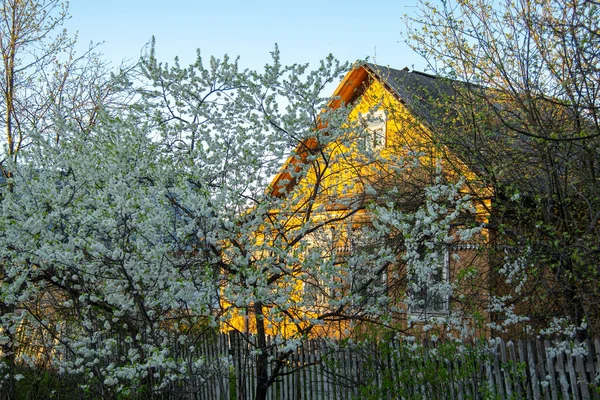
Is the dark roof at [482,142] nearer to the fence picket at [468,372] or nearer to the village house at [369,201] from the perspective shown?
the village house at [369,201]

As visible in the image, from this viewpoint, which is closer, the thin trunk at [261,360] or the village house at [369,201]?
the village house at [369,201]

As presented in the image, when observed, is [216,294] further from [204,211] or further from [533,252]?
[533,252]

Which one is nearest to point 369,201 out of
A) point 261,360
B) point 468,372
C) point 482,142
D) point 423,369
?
point 482,142

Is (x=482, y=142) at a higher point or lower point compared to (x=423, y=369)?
higher

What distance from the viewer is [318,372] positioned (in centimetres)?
648

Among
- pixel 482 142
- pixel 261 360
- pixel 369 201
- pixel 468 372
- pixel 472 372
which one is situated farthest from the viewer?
pixel 482 142

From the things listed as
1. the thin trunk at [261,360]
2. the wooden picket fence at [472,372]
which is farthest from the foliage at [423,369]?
the thin trunk at [261,360]

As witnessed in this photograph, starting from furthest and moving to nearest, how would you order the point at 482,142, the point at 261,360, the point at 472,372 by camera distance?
the point at 482,142, the point at 261,360, the point at 472,372

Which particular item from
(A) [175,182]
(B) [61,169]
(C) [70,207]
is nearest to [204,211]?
(A) [175,182]

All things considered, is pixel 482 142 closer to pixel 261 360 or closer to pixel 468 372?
pixel 468 372

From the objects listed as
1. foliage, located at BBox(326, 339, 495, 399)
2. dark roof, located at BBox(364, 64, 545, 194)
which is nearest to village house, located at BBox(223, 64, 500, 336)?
dark roof, located at BBox(364, 64, 545, 194)

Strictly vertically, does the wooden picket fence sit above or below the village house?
below

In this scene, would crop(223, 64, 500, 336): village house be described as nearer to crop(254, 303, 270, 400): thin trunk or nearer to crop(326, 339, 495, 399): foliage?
crop(254, 303, 270, 400): thin trunk

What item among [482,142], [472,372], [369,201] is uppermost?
[482,142]
